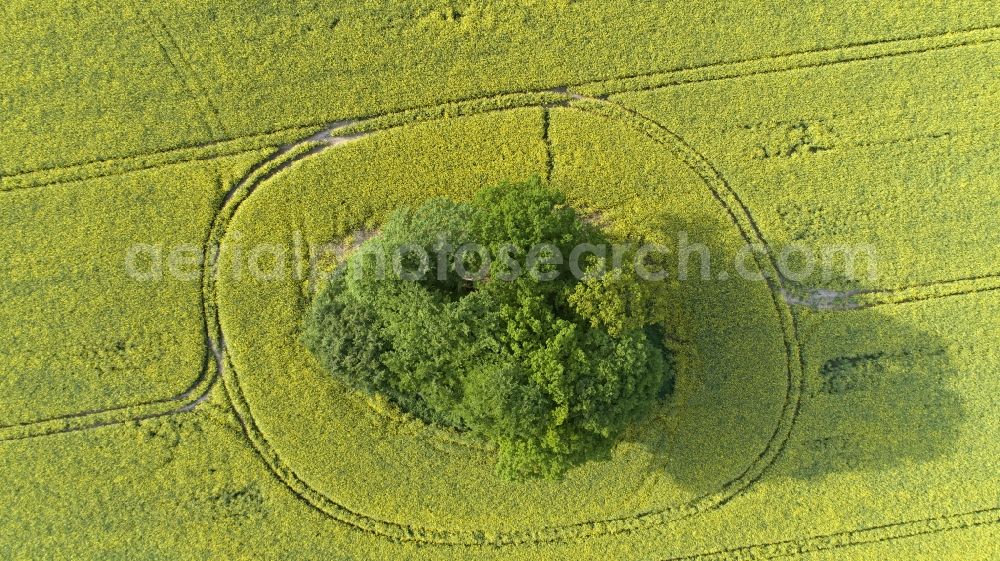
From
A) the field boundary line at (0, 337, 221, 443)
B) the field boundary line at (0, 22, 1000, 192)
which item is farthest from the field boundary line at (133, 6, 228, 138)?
the field boundary line at (0, 337, 221, 443)

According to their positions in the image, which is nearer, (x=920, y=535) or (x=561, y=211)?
(x=561, y=211)

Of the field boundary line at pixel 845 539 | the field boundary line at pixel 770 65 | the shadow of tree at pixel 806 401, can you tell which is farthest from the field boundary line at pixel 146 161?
the field boundary line at pixel 845 539

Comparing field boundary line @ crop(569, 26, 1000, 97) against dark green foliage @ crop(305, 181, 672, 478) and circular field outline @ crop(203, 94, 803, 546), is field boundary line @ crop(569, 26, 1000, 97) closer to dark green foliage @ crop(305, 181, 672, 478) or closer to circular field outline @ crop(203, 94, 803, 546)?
circular field outline @ crop(203, 94, 803, 546)

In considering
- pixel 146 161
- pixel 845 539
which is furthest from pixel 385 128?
pixel 845 539

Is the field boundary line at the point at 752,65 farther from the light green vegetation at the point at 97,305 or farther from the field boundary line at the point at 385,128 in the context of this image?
the light green vegetation at the point at 97,305

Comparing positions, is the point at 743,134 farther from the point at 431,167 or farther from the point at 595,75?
the point at 431,167

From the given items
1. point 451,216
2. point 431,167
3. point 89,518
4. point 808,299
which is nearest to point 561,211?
point 451,216

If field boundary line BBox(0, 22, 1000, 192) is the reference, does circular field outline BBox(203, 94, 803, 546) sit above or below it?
below
